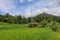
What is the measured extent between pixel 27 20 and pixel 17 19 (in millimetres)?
3671

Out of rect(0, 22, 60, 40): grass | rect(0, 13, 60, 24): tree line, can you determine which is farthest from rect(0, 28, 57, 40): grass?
rect(0, 13, 60, 24): tree line

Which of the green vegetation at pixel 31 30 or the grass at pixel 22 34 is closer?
the grass at pixel 22 34

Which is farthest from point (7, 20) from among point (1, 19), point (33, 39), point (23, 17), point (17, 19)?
point (33, 39)

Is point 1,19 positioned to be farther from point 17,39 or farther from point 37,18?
point 17,39

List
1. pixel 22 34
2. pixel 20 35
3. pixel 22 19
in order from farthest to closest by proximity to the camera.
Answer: pixel 22 19 → pixel 22 34 → pixel 20 35

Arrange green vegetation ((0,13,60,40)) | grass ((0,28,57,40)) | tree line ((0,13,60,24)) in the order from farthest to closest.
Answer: tree line ((0,13,60,24))
green vegetation ((0,13,60,40))
grass ((0,28,57,40))

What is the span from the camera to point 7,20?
5306 centimetres

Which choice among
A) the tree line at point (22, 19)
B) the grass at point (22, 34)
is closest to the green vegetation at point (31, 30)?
the grass at point (22, 34)

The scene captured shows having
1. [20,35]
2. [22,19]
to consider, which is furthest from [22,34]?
[22,19]

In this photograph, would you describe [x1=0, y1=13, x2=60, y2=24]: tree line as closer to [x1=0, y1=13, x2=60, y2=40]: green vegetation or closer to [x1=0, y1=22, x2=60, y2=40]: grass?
[x1=0, y1=13, x2=60, y2=40]: green vegetation

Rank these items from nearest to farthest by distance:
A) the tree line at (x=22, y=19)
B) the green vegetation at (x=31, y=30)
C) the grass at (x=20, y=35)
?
the grass at (x=20, y=35) → the green vegetation at (x=31, y=30) → the tree line at (x=22, y=19)

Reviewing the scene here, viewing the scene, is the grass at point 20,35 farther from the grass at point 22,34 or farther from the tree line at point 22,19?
the tree line at point 22,19

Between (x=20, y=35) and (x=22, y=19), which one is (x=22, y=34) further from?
(x=22, y=19)

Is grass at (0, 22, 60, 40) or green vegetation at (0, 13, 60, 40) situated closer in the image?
grass at (0, 22, 60, 40)
